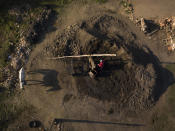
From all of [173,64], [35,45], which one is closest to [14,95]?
[35,45]

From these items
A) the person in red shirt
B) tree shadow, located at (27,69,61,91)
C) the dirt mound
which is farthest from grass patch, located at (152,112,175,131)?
tree shadow, located at (27,69,61,91)

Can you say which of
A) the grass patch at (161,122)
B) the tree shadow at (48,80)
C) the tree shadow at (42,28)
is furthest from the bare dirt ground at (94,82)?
the grass patch at (161,122)

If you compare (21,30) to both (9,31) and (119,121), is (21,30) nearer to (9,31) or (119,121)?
(9,31)

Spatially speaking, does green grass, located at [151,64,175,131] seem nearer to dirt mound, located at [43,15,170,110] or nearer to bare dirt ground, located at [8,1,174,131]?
bare dirt ground, located at [8,1,174,131]

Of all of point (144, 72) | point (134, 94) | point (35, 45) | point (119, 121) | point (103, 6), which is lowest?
point (119, 121)

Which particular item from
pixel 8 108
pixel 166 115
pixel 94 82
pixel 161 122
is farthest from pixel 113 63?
pixel 8 108

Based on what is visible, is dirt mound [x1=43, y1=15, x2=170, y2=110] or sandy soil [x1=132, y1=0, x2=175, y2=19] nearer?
dirt mound [x1=43, y1=15, x2=170, y2=110]

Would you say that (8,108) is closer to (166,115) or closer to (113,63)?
(113,63)
